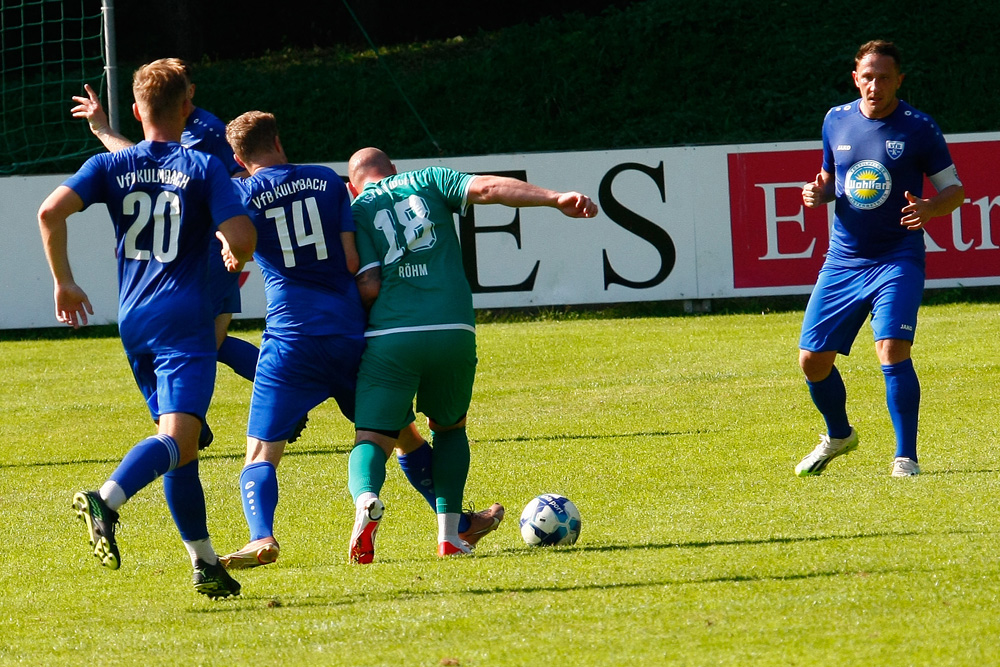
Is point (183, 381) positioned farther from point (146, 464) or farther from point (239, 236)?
point (239, 236)

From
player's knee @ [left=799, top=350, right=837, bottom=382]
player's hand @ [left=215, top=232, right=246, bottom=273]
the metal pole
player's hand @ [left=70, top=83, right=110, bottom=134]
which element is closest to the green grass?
player's knee @ [left=799, top=350, right=837, bottom=382]

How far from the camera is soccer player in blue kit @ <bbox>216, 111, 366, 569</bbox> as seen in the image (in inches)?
237

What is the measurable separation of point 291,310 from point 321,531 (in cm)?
128

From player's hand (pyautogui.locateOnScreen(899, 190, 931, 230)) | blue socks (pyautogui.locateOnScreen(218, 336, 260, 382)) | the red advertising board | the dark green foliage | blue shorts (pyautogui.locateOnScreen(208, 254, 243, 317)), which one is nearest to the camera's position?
player's hand (pyautogui.locateOnScreen(899, 190, 931, 230))

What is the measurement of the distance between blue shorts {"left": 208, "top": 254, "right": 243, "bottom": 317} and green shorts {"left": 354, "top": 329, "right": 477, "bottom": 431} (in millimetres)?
2435

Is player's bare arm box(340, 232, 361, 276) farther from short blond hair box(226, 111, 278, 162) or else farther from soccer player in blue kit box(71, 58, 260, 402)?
soccer player in blue kit box(71, 58, 260, 402)

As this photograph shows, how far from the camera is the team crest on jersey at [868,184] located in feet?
24.6

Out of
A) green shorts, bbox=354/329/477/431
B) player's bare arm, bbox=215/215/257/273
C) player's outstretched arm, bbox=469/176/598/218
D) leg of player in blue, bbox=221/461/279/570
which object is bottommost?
leg of player in blue, bbox=221/461/279/570

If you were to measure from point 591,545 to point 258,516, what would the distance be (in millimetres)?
1460

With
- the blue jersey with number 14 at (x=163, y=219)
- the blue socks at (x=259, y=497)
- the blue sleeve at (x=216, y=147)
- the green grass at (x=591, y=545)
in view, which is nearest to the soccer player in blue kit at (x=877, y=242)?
the green grass at (x=591, y=545)

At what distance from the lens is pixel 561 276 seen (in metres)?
16.0

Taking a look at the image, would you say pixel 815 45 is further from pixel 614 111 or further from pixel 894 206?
pixel 894 206

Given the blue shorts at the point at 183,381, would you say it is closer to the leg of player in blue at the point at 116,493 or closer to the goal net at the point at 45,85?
the leg of player in blue at the point at 116,493

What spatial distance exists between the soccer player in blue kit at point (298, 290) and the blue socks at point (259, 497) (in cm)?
8
